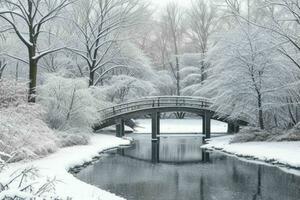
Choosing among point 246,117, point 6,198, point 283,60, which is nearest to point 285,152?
point 283,60

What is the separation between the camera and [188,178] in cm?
1934

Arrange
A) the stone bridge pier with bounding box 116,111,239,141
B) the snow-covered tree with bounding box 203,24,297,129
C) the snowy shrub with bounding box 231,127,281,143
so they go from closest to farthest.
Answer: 1. the snowy shrub with bounding box 231,127,281,143
2. the snow-covered tree with bounding box 203,24,297,129
3. the stone bridge pier with bounding box 116,111,239,141

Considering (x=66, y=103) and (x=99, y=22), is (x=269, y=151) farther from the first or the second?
(x=99, y=22)

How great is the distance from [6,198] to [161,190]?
32.3 ft

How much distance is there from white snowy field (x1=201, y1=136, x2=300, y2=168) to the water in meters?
0.86

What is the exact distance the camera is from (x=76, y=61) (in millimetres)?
42531

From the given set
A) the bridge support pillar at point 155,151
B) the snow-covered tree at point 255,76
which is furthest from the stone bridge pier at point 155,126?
the snow-covered tree at point 255,76

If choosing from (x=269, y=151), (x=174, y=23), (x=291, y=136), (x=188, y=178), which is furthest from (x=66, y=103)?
(x=174, y=23)

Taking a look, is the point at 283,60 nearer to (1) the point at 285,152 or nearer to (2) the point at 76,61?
(1) the point at 285,152

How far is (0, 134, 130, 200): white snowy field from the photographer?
12902 mm

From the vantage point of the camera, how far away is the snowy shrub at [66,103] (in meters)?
28.0

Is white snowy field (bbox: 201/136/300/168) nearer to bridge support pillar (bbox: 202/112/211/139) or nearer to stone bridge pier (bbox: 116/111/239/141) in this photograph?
bridge support pillar (bbox: 202/112/211/139)

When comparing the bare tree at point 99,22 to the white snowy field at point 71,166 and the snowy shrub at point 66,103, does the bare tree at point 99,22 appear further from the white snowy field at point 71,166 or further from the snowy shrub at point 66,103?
the snowy shrub at point 66,103

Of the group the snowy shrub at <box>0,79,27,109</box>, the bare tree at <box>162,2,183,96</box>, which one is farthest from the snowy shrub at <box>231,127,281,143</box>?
the bare tree at <box>162,2,183,96</box>
